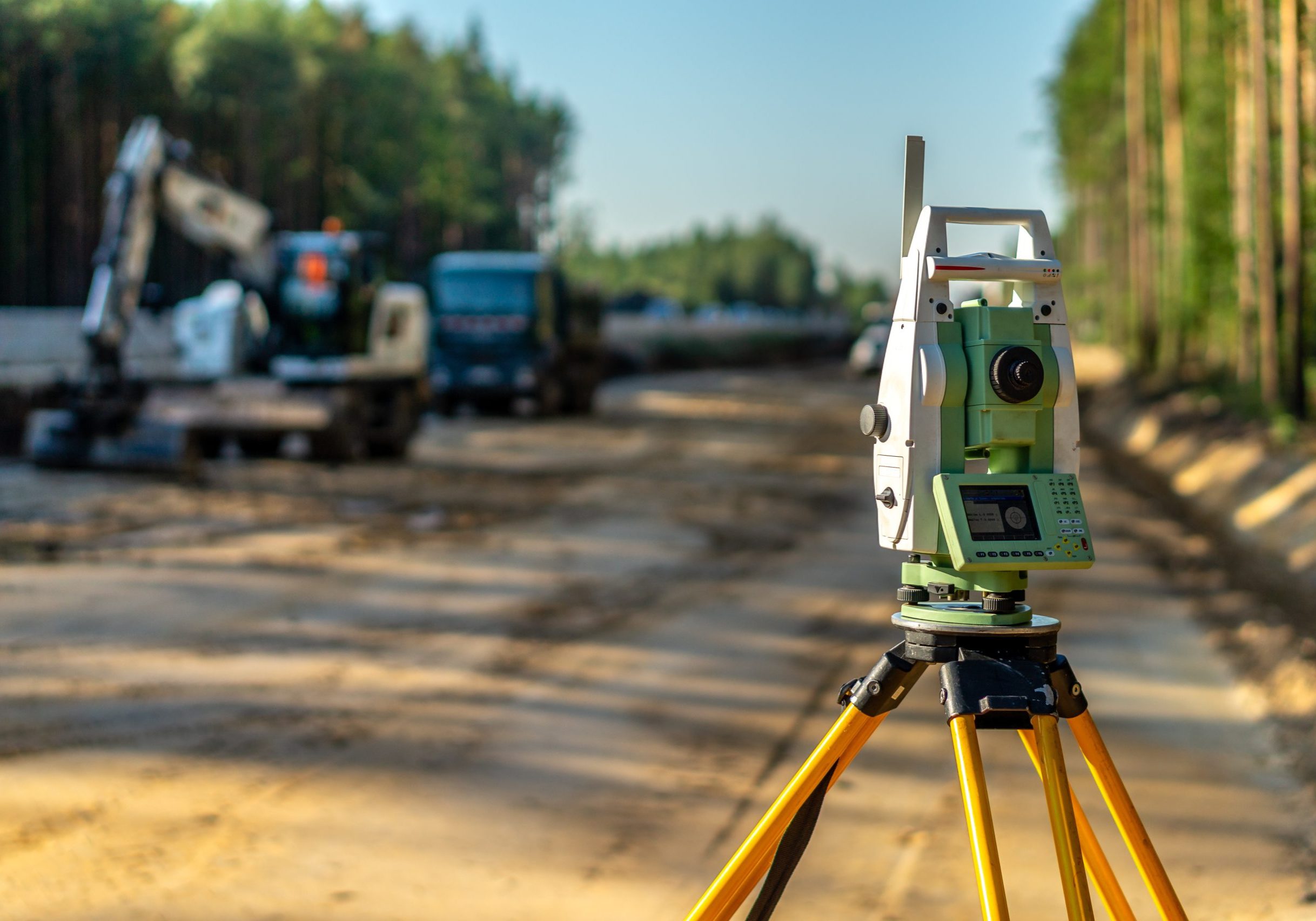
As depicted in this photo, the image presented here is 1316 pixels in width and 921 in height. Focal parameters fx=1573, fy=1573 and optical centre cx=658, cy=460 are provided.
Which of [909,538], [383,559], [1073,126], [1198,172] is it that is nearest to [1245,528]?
[383,559]

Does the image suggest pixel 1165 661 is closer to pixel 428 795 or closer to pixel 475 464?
pixel 428 795

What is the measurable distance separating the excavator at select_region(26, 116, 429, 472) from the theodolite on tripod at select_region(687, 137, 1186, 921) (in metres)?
14.8

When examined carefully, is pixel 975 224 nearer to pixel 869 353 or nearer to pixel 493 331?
pixel 493 331

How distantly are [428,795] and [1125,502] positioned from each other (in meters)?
13.0

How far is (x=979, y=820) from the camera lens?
2941 mm

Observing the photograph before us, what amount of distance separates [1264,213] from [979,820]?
21.5 m

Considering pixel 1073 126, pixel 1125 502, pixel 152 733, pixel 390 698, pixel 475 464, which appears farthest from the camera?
pixel 1073 126

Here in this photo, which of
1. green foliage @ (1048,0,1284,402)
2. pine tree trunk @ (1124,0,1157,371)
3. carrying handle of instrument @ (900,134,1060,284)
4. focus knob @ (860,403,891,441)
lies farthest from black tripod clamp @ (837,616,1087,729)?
pine tree trunk @ (1124,0,1157,371)

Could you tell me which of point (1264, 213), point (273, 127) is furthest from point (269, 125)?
point (1264, 213)

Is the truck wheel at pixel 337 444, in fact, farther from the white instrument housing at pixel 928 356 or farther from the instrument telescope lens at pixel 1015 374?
the instrument telescope lens at pixel 1015 374

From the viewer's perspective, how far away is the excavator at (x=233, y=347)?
664 inches

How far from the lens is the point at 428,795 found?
637cm

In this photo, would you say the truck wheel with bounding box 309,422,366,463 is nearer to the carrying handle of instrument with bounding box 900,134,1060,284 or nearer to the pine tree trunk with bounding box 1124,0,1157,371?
the carrying handle of instrument with bounding box 900,134,1060,284

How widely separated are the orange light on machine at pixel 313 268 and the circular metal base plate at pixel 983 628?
17.1 metres
